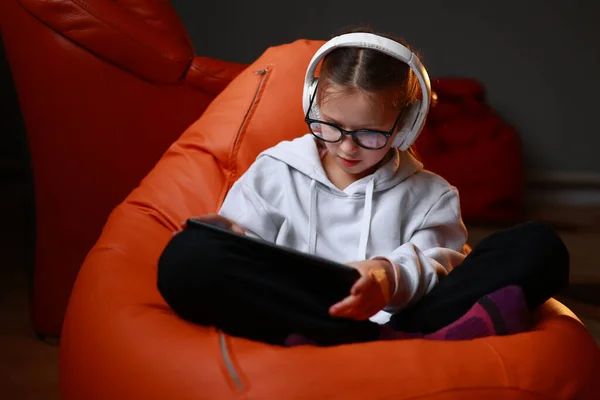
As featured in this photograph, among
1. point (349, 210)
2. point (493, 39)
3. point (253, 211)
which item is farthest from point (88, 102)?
point (493, 39)

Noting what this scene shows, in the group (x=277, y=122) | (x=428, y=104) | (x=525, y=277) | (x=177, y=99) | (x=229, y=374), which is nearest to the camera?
(x=229, y=374)

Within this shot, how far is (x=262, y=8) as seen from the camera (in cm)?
355

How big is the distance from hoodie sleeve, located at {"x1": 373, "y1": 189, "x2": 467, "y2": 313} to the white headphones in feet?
0.49

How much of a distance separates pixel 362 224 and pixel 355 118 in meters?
0.21

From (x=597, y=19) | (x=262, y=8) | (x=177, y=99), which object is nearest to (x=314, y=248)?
(x=177, y=99)

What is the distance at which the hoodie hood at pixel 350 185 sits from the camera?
1.46 m

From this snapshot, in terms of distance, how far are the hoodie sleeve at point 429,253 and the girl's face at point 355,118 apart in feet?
0.51

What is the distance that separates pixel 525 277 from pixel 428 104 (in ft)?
1.06

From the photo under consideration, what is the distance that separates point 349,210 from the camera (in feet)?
4.86

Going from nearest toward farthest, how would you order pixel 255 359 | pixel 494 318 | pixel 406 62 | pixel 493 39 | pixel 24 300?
pixel 255 359 → pixel 494 318 → pixel 406 62 → pixel 24 300 → pixel 493 39

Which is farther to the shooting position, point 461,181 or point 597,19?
point 597,19

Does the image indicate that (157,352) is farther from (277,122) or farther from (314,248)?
(277,122)

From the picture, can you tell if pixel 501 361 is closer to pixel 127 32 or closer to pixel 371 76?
pixel 371 76

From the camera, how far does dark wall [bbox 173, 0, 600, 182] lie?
139 inches
